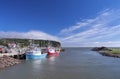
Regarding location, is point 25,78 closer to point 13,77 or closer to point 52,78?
point 13,77

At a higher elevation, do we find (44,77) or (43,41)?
(43,41)

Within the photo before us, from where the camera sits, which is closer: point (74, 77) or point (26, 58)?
point (74, 77)

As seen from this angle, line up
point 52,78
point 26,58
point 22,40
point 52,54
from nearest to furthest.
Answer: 1. point 52,78
2. point 26,58
3. point 52,54
4. point 22,40

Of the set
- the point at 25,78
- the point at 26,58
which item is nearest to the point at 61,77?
the point at 25,78

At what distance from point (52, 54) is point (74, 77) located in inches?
2343

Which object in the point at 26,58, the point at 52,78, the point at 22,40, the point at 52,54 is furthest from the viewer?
the point at 22,40

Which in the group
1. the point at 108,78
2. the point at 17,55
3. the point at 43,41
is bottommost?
the point at 108,78

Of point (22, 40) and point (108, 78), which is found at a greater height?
point (22, 40)

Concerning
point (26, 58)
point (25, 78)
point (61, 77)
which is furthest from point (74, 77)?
point (26, 58)

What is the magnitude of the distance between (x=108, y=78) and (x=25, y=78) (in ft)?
41.6

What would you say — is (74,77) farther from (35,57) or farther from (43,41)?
(43,41)

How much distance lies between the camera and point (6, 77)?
3042 cm

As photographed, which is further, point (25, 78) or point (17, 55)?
point (17, 55)

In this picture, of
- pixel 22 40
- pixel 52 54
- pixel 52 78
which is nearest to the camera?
pixel 52 78
